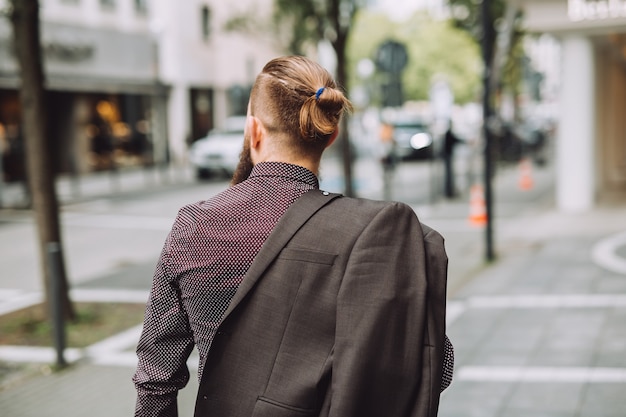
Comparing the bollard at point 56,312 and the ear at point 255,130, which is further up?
the ear at point 255,130

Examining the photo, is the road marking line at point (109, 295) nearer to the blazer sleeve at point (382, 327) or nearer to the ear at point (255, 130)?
the ear at point (255, 130)

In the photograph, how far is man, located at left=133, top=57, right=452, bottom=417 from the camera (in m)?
1.68

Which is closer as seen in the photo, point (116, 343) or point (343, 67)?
point (116, 343)

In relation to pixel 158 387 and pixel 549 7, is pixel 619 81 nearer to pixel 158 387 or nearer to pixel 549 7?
pixel 549 7

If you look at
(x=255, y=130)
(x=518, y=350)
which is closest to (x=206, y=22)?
(x=518, y=350)

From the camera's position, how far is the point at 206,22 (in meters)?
37.3

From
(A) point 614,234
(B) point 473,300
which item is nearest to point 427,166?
(A) point 614,234

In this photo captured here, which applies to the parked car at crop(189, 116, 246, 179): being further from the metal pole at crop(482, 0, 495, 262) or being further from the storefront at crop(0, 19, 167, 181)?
the metal pole at crop(482, 0, 495, 262)

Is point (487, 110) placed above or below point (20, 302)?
above

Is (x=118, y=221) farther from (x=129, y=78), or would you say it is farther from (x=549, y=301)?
(x=129, y=78)

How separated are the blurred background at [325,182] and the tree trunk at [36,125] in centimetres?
2

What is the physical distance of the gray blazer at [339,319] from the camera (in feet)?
5.47

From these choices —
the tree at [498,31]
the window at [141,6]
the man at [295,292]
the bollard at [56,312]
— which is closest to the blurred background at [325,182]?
the bollard at [56,312]

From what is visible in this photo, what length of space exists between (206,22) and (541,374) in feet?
111
